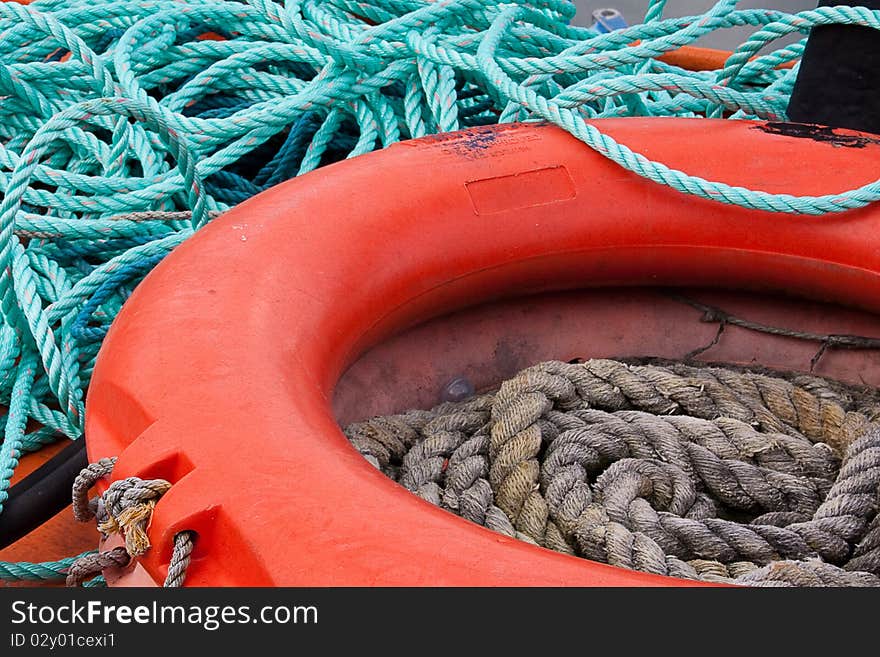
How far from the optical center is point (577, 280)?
1.22 metres

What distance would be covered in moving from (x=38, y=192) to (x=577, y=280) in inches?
31.2

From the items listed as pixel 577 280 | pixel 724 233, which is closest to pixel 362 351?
pixel 577 280

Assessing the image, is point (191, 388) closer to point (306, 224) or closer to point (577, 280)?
point (306, 224)

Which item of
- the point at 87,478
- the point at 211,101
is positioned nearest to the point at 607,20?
the point at 211,101

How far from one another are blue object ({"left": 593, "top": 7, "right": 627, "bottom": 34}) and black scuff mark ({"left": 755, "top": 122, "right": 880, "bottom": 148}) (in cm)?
137

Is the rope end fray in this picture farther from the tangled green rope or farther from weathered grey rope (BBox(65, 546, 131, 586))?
the tangled green rope

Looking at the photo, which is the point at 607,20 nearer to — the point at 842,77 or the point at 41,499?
the point at 842,77

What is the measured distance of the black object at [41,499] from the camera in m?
1.11

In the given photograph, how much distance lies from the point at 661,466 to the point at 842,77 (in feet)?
1.80

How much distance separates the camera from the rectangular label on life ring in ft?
3.76

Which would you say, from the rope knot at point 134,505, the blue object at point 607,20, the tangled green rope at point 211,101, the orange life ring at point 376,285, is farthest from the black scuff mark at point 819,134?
the blue object at point 607,20

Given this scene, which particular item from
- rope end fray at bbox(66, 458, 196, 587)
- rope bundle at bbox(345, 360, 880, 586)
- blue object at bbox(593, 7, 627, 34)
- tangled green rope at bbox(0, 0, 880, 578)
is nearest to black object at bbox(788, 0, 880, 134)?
tangled green rope at bbox(0, 0, 880, 578)

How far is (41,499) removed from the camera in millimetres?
1111
